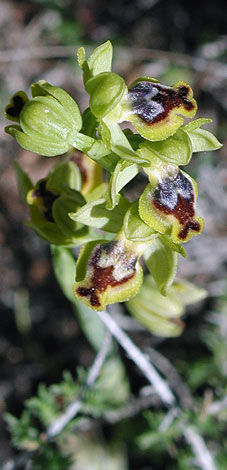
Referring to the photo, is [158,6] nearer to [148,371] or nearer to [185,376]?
[185,376]

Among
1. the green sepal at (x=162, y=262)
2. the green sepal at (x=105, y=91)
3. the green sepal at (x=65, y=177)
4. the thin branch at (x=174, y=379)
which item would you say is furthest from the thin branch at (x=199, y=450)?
the green sepal at (x=105, y=91)

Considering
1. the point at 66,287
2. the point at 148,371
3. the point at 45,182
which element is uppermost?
the point at 45,182

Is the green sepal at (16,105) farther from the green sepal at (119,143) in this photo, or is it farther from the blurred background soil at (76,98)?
the blurred background soil at (76,98)

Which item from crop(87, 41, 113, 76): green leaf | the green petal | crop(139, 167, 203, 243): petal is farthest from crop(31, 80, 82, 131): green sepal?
the green petal

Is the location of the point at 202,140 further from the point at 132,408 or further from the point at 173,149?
the point at 132,408

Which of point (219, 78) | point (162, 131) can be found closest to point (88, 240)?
point (162, 131)

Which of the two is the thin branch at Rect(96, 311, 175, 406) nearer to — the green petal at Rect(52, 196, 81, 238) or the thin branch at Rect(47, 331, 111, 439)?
the thin branch at Rect(47, 331, 111, 439)

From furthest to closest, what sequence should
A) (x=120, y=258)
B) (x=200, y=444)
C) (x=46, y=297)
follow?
(x=46, y=297) → (x=200, y=444) → (x=120, y=258)
